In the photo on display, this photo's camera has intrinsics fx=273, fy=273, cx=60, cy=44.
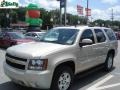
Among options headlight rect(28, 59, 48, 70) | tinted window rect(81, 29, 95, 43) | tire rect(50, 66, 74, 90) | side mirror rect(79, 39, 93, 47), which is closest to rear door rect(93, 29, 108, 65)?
tinted window rect(81, 29, 95, 43)

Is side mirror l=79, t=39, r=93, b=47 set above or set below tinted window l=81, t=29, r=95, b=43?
below

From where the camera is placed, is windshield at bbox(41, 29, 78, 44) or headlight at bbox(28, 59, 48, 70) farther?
windshield at bbox(41, 29, 78, 44)

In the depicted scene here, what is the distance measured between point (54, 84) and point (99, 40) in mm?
3084

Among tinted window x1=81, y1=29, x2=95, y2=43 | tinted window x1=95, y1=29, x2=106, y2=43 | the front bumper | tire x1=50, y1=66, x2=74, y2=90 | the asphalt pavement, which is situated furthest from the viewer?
tinted window x1=95, y1=29, x2=106, y2=43

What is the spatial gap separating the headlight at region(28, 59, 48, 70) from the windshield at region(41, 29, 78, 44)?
4.47 feet

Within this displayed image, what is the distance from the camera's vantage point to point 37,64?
641 cm

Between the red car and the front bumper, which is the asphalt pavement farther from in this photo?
the red car

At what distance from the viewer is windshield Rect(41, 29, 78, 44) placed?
25.2 feet

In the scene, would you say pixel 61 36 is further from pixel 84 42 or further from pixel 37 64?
pixel 37 64

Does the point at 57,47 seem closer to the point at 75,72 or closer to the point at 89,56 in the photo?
the point at 75,72

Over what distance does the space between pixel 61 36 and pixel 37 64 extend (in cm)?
180

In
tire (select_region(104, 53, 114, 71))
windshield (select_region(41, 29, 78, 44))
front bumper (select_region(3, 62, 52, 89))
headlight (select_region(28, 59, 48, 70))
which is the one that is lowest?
tire (select_region(104, 53, 114, 71))

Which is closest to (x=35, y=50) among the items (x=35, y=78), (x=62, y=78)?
(x=35, y=78)

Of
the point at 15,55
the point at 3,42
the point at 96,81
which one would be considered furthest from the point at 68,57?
the point at 3,42
